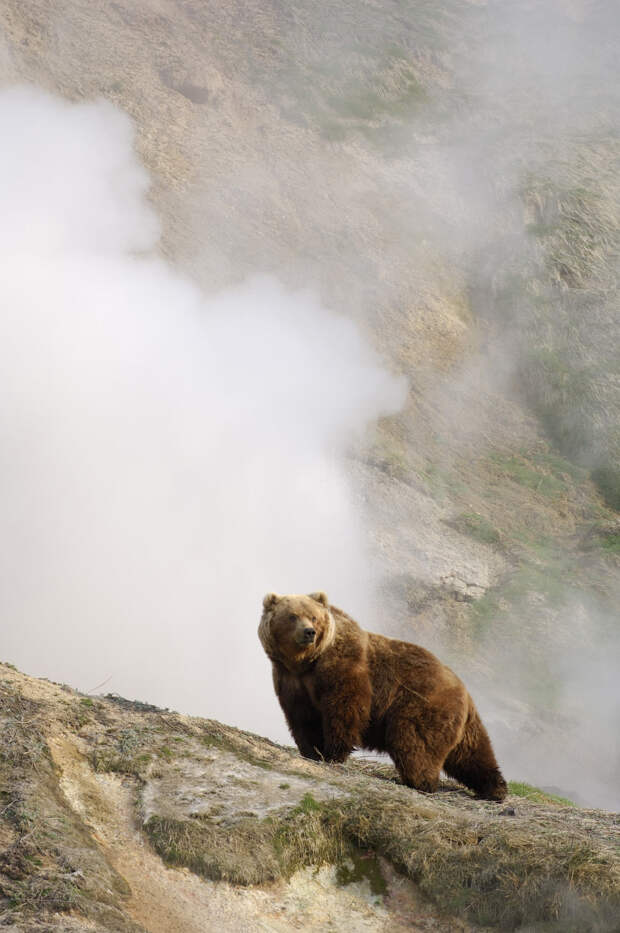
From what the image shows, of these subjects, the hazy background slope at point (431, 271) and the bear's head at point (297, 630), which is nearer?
the bear's head at point (297, 630)

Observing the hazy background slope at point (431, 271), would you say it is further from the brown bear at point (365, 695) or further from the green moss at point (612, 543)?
the brown bear at point (365, 695)

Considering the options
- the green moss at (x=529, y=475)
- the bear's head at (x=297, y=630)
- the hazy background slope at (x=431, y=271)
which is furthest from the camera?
the green moss at (x=529, y=475)

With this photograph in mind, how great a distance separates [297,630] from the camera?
5.66m

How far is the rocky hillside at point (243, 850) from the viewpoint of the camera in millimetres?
3449

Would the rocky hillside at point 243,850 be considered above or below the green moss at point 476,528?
below

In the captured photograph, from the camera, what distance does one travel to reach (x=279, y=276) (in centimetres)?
2338

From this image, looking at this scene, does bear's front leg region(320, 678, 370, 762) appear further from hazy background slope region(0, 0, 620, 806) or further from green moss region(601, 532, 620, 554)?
green moss region(601, 532, 620, 554)

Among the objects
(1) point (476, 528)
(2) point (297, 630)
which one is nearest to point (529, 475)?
(1) point (476, 528)

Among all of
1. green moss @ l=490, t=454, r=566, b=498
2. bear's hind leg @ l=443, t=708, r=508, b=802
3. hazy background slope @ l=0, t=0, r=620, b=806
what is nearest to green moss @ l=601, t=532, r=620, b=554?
hazy background slope @ l=0, t=0, r=620, b=806

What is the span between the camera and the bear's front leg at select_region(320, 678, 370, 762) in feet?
18.8

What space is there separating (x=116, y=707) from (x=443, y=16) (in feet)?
114

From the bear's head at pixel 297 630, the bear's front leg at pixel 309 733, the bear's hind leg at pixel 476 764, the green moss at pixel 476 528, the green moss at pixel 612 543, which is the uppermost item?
Result: the green moss at pixel 612 543

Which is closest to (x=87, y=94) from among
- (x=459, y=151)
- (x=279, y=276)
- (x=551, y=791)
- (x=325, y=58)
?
(x=279, y=276)

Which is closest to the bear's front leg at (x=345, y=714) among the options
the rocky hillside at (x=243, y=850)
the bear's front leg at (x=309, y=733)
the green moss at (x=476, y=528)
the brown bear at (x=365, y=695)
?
the brown bear at (x=365, y=695)
